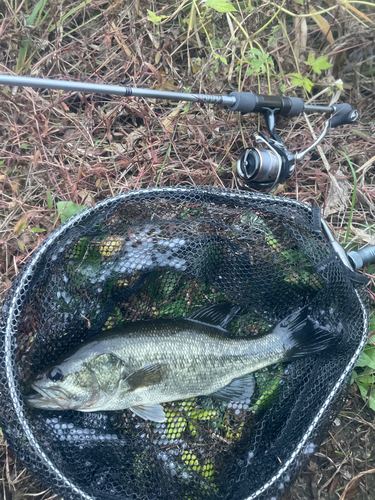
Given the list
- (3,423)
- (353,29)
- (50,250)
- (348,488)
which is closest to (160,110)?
(50,250)

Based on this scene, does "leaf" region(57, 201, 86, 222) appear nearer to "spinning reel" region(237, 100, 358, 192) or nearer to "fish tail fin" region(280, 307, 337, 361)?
"spinning reel" region(237, 100, 358, 192)

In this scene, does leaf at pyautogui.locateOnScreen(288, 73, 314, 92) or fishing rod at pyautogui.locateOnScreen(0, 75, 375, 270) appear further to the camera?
leaf at pyautogui.locateOnScreen(288, 73, 314, 92)

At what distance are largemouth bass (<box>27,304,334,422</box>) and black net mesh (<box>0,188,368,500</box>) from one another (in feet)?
0.43

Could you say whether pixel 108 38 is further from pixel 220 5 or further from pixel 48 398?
pixel 48 398

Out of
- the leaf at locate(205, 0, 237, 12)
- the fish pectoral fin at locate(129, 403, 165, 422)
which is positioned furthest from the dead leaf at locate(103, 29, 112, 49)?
the fish pectoral fin at locate(129, 403, 165, 422)

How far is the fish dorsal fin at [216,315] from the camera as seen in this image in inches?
89.7

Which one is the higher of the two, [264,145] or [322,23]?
[322,23]

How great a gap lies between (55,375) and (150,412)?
2.06 ft

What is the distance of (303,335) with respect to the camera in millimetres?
2221

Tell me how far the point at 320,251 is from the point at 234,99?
3.96 feet

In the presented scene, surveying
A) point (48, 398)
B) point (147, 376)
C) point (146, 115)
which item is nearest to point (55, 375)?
point (48, 398)

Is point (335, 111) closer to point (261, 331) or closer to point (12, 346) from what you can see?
point (261, 331)

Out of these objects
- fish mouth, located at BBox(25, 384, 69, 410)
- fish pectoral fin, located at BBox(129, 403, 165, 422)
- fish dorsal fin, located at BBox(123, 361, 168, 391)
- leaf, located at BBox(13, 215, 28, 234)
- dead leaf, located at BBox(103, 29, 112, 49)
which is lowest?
fish pectoral fin, located at BBox(129, 403, 165, 422)

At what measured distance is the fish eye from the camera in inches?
75.3
